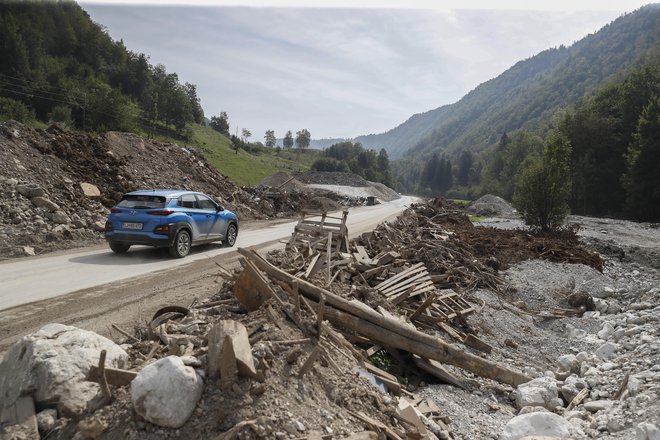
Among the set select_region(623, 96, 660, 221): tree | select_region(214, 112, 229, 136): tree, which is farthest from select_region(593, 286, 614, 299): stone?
select_region(214, 112, 229, 136): tree

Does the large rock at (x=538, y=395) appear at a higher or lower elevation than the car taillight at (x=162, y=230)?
lower

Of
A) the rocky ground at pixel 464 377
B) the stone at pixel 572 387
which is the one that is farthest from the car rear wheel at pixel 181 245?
the stone at pixel 572 387

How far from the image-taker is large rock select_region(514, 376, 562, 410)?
6062 mm

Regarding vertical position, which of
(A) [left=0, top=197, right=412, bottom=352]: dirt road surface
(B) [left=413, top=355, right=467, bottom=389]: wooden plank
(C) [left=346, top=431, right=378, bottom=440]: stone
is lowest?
(B) [left=413, top=355, right=467, bottom=389]: wooden plank

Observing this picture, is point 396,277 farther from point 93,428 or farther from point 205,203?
point 93,428

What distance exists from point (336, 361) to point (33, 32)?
281 ft

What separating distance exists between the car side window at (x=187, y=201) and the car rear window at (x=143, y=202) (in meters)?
0.56

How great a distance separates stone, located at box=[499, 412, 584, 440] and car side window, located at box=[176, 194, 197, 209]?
32.1ft

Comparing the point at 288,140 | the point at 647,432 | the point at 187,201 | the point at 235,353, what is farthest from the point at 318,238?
the point at 288,140

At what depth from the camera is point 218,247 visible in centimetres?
1357

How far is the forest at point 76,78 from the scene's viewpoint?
51719 mm

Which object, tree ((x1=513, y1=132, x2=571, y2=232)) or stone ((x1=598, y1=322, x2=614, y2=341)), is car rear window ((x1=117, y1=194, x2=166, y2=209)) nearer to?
A: stone ((x1=598, y1=322, x2=614, y2=341))

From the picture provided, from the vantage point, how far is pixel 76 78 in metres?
68.9

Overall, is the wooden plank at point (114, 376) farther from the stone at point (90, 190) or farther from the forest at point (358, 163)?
the forest at point (358, 163)
